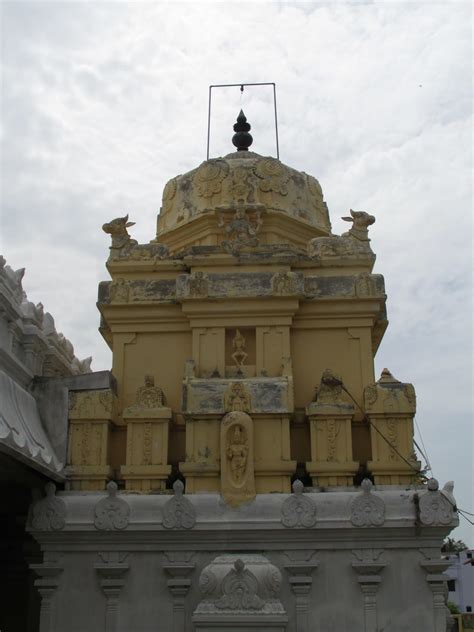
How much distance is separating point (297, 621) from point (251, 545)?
4.44 feet

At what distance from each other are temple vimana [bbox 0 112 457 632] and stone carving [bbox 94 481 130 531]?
35 millimetres

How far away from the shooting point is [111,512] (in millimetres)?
12625

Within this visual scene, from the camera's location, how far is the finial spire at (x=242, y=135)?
1795 cm

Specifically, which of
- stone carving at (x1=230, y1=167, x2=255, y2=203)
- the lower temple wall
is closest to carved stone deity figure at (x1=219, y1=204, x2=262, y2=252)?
stone carving at (x1=230, y1=167, x2=255, y2=203)

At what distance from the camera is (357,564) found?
1213 centimetres

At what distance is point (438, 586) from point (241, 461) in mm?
3678

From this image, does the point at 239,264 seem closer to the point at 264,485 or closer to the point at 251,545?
the point at 264,485

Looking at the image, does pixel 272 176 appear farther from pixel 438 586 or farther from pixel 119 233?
pixel 438 586

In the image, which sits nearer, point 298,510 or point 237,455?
point 298,510

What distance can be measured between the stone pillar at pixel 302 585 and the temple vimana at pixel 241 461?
0.07 ft

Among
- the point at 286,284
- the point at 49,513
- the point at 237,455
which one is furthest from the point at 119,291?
the point at 49,513

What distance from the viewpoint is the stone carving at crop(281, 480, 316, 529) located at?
12328 millimetres

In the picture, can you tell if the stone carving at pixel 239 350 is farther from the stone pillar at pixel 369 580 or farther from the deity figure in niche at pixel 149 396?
the stone pillar at pixel 369 580

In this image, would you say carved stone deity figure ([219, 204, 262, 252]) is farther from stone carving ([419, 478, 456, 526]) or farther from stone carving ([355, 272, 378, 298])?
stone carving ([419, 478, 456, 526])
